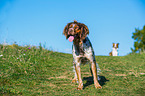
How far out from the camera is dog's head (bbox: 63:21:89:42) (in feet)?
17.1

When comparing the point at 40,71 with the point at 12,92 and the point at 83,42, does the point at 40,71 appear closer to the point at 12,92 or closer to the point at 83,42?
the point at 12,92

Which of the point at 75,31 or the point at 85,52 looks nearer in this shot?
the point at 75,31

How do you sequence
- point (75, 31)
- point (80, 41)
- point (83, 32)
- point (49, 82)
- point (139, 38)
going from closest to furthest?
1. point (75, 31)
2. point (83, 32)
3. point (80, 41)
4. point (49, 82)
5. point (139, 38)

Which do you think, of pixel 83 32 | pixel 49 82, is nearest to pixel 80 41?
pixel 83 32

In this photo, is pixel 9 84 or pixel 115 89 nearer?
pixel 115 89

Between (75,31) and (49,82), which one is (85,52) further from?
(49,82)

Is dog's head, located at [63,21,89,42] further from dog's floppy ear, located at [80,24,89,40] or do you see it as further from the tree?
the tree

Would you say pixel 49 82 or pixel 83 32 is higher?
pixel 83 32

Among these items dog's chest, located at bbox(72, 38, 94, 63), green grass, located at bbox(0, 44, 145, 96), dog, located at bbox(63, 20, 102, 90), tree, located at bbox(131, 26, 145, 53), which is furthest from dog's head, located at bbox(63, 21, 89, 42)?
tree, located at bbox(131, 26, 145, 53)

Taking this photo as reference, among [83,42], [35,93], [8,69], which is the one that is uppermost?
[83,42]

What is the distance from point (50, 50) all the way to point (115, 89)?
1013 centimetres

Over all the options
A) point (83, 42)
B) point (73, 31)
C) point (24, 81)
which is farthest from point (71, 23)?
point (24, 81)

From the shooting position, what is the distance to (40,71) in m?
9.27

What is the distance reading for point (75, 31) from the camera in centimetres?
523
